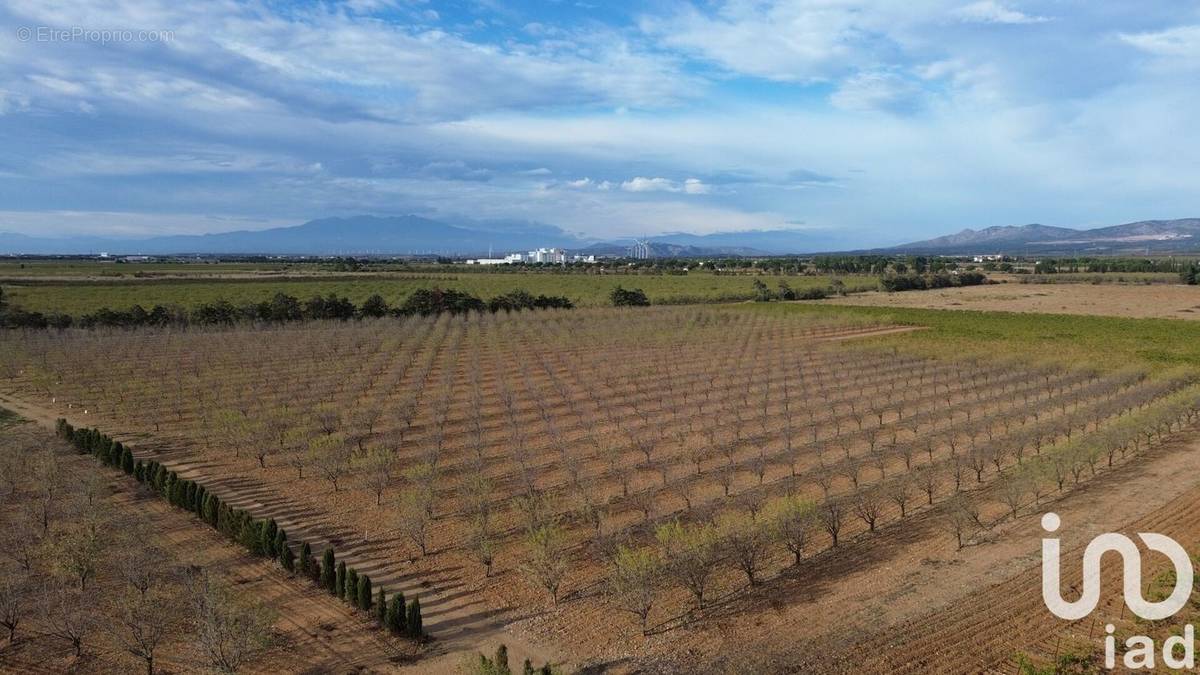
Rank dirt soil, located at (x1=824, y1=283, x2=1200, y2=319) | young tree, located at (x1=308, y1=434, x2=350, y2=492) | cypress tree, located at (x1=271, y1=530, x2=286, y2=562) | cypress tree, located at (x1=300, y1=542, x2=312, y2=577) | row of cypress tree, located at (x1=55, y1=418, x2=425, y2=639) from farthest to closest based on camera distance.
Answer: dirt soil, located at (x1=824, y1=283, x2=1200, y2=319) < young tree, located at (x1=308, y1=434, x2=350, y2=492) < cypress tree, located at (x1=271, y1=530, x2=286, y2=562) < cypress tree, located at (x1=300, y1=542, x2=312, y2=577) < row of cypress tree, located at (x1=55, y1=418, x2=425, y2=639)

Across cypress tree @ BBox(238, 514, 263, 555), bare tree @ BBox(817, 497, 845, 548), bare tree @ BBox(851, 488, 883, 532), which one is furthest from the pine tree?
bare tree @ BBox(851, 488, 883, 532)

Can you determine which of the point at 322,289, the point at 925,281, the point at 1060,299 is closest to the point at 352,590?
the point at 322,289

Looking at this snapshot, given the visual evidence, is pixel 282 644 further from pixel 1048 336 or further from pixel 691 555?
pixel 1048 336

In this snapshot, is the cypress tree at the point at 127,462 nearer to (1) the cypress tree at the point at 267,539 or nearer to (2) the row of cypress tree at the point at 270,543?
(2) the row of cypress tree at the point at 270,543

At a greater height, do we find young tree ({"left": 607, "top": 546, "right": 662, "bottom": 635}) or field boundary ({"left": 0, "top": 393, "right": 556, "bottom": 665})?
young tree ({"left": 607, "top": 546, "right": 662, "bottom": 635})

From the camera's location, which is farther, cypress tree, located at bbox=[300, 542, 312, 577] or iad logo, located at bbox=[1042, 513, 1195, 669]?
cypress tree, located at bbox=[300, 542, 312, 577]

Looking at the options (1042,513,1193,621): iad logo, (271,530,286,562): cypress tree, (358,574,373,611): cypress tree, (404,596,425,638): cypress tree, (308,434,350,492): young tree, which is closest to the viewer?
(404,596,425,638): cypress tree

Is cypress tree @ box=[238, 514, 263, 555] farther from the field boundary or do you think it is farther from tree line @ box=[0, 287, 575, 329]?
tree line @ box=[0, 287, 575, 329]

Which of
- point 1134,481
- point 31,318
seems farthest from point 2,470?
point 31,318
